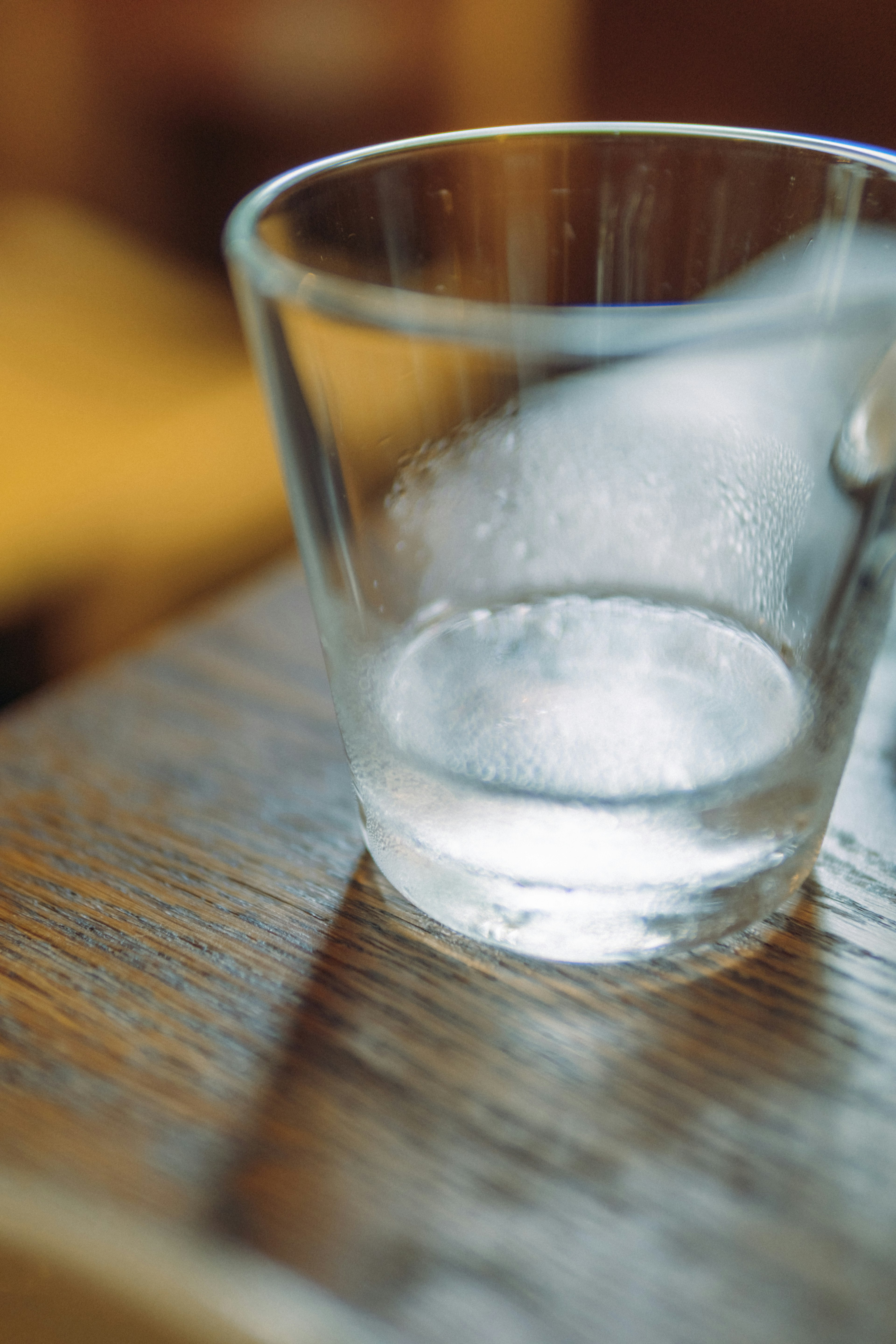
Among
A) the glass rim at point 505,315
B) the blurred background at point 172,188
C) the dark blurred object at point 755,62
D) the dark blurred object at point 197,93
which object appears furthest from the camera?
the dark blurred object at point 755,62

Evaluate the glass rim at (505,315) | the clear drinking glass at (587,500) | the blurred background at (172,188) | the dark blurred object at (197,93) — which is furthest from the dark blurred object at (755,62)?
the glass rim at (505,315)

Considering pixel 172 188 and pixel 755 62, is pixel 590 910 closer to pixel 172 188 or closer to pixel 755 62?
pixel 172 188

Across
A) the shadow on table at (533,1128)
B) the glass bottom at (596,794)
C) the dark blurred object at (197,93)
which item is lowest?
the shadow on table at (533,1128)

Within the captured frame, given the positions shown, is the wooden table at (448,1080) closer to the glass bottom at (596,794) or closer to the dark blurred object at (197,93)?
the glass bottom at (596,794)

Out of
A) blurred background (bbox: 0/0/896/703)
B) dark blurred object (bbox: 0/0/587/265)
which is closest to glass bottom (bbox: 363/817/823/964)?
blurred background (bbox: 0/0/896/703)

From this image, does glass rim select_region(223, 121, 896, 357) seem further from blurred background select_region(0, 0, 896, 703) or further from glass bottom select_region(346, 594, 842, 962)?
blurred background select_region(0, 0, 896, 703)

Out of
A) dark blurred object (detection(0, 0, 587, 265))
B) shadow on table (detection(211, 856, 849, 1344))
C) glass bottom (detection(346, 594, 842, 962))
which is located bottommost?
shadow on table (detection(211, 856, 849, 1344))

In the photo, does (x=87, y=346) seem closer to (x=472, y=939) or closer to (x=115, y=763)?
(x=115, y=763)

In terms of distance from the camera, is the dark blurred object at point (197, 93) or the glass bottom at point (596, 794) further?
the dark blurred object at point (197, 93)
